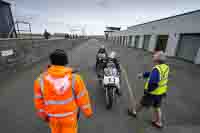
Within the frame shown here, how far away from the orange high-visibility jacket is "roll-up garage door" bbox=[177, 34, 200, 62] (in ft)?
43.0

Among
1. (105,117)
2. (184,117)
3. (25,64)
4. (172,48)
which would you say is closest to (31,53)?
(25,64)

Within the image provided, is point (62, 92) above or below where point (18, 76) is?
above

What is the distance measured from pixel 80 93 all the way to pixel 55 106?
0.36 metres

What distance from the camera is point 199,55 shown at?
31.4ft

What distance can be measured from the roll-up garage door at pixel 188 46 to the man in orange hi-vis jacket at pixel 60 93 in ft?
43.0

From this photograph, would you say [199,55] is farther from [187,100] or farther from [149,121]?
[149,121]

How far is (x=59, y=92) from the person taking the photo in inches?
51.5

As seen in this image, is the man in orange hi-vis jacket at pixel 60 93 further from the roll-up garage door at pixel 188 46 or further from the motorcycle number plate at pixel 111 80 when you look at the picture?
the roll-up garage door at pixel 188 46

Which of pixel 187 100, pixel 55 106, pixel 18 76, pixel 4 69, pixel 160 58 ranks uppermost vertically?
pixel 160 58

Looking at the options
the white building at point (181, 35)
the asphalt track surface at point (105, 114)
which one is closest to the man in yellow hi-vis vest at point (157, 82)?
the asphalt track surface at point (105, 114)

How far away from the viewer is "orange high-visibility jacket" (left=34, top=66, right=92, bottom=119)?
1.29m

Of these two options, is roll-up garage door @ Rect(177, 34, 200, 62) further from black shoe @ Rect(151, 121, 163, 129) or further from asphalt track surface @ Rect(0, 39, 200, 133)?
black shoe @ Rect(151, 121, 163, 129)

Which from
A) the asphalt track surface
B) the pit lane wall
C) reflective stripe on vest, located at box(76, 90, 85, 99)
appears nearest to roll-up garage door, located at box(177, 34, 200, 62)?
the asphalt track surface

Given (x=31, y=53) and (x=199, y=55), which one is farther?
(x=199, y=55)
